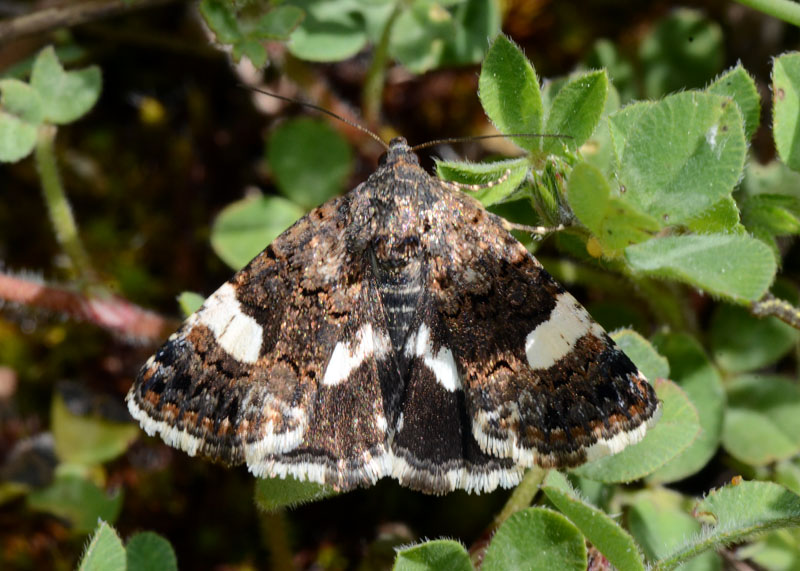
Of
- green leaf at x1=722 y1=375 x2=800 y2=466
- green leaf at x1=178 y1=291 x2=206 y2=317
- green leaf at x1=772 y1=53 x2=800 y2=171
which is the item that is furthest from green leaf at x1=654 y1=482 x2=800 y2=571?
green leaf at x1=178 y1=291 x2=206 y2=317

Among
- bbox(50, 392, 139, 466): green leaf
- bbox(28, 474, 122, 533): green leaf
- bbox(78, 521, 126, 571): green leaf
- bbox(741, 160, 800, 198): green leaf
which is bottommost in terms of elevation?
bbox(28, 474, 122, 533): green leaf

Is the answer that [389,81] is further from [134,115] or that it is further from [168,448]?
[168,448]

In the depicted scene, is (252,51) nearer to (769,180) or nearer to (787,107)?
(787,107)

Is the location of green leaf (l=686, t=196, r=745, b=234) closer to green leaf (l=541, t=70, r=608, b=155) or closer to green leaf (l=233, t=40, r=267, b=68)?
green leaf (l=541, t=70, r=608, b=155)

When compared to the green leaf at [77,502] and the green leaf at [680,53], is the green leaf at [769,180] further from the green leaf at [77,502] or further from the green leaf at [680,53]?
the green leaf at [77,502]

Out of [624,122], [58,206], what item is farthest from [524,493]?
[58,206]
